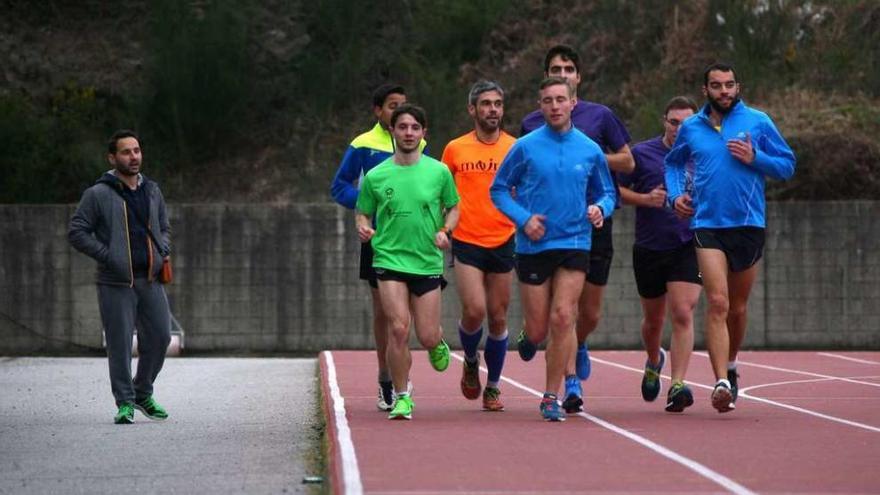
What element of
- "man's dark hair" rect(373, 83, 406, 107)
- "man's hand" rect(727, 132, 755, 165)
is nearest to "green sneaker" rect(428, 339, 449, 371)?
"man's dark hair" rect(373, 83, 406, 107)

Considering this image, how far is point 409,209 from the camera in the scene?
11781 mm

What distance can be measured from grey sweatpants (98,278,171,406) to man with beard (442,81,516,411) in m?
2.33

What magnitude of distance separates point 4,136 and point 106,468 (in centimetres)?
2264

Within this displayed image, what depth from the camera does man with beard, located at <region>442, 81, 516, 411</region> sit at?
12312 mm

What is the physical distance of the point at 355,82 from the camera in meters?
35.7

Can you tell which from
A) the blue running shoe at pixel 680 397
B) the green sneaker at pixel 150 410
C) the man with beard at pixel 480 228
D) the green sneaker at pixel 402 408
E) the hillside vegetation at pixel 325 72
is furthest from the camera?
the hillside vegetation at pixel 325 72

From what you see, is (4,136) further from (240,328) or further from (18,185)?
(240,328)

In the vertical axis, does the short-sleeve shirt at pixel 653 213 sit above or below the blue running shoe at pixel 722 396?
Answer: above

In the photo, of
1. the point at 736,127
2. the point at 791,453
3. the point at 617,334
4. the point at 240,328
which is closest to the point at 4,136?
the point at 240,328

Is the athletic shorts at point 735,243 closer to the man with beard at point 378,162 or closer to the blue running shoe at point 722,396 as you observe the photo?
the blue running shoe at point 722,396

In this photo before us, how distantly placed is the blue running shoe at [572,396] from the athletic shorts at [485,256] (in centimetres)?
90

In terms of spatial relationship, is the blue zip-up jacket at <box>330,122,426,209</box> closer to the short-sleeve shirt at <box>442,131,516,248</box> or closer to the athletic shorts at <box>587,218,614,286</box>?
the short-sleeve shirt at <box>442,131,516,248</box>

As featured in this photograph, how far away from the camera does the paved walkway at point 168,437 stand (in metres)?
9.28

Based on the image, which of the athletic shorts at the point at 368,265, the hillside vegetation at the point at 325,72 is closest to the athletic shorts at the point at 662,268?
the athletic shorts at the point at 368,265
